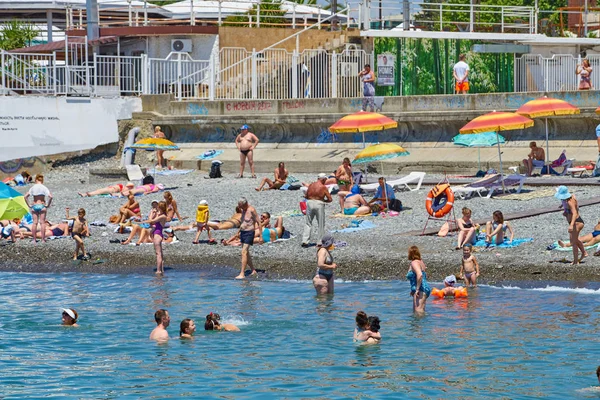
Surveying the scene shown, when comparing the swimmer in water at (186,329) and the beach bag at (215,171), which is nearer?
the swimmer in water at (186,329)

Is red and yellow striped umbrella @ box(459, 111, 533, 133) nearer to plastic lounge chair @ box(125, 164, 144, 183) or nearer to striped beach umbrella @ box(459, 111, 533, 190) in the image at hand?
striped beach umbrella @ box(459, 111, 533, 190)

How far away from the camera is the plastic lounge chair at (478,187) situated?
2366 cm

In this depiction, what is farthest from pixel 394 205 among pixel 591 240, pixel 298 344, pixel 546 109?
pixel 298 344

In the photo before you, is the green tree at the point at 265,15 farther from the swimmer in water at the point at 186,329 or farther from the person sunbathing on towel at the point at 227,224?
the swimmer in water at the point at 186,329

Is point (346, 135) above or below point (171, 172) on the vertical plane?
above

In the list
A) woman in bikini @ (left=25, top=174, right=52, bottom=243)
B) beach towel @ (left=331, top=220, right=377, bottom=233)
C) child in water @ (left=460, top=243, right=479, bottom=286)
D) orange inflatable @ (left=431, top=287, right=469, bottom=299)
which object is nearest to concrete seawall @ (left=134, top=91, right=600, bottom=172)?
beach towel @ (left=331, top=220, right=377, bottom=233)

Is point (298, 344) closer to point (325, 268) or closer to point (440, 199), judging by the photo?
point (325, 268)

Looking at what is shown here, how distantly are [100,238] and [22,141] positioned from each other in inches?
422

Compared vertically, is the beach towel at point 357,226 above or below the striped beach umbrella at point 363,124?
below

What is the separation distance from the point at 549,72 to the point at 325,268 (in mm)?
15112

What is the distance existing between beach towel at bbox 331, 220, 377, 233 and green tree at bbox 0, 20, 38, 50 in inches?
1039

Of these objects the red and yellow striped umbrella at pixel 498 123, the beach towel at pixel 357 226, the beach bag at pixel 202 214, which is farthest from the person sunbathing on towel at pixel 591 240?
the beach bag at pixel 202 214

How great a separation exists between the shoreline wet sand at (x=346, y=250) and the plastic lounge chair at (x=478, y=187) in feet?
0.88

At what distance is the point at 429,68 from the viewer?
34.0 meters
